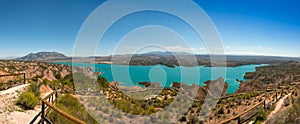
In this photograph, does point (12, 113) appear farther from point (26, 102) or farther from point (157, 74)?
point (157, 74)

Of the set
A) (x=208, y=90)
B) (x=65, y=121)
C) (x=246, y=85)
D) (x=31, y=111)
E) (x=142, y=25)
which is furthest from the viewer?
(x=246, y=85)

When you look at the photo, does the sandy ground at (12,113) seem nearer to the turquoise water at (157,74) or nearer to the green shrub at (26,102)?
the green shrub at (26,102)

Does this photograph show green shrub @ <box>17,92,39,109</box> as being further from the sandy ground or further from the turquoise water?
the turquoise water

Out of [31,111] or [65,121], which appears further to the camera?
[31,111]

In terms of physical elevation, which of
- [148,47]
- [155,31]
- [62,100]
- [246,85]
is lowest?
[246,85]

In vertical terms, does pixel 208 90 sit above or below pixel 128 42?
below

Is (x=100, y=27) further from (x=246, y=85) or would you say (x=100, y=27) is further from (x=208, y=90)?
(x=246, y=85)

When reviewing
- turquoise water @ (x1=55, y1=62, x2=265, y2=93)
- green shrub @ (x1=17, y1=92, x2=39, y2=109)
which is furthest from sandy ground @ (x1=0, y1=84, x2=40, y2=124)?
A: turquoise water @ (x1=55, y1=62, x2=265, y2=93)

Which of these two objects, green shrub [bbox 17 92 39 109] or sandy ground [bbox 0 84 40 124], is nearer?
sandy ground [bbox 0 84 40 124]

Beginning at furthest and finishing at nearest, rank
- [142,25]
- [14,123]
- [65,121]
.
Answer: [142,25] < [65,121] < [14,123]

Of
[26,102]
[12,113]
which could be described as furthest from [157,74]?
[12,113]

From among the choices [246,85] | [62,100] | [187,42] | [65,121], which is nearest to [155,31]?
[187,42]
